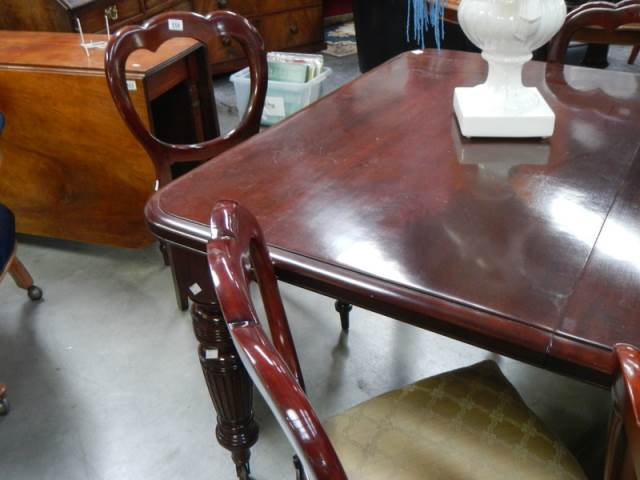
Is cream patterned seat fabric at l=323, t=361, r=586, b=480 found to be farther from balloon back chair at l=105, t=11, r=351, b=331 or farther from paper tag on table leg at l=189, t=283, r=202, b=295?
balloon back chair at l=105, t=11, r=351, b=331

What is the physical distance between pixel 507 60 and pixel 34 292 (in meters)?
1.57

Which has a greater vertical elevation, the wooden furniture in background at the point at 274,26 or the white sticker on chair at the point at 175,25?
the white sticker on chair at the point at 175,25

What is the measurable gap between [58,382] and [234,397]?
2.54ft

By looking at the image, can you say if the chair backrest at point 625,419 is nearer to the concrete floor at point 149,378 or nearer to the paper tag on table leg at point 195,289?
the paper tag on table leg at point 195,289

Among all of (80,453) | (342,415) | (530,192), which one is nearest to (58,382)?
(80,453)

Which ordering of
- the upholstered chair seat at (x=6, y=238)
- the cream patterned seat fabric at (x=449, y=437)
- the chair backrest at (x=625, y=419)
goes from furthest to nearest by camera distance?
the upholstered chair seat at (x=6, y=238), the cream patterned seat fabric at (x=449, y=437), the chair backrest at (x=625, y=419)

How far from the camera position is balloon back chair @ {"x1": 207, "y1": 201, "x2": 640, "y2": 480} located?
0.60m

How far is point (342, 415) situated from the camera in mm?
898

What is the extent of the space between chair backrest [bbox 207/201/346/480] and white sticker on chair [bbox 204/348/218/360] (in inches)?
10.0

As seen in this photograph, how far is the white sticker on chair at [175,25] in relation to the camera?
1.38m

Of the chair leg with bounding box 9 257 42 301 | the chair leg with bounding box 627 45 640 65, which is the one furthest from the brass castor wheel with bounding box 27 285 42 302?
the chair leg with bounding box 627 45 640 65

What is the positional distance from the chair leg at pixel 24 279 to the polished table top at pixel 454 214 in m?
1.14

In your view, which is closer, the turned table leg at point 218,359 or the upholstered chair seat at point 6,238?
the turned table leg at point 218,359

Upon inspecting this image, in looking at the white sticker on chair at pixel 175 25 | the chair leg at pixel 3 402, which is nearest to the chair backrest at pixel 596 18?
the white sticker on chair at pixel 175 25
